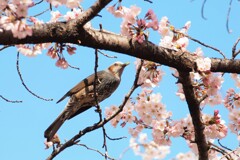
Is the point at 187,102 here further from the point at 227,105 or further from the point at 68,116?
the point at 68,116

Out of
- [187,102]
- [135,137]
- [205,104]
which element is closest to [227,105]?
[205,104]

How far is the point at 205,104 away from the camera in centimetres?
418

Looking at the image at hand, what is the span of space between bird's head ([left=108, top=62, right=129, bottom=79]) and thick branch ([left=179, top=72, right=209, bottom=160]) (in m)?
2.05

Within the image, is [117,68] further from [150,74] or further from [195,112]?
[195,112]

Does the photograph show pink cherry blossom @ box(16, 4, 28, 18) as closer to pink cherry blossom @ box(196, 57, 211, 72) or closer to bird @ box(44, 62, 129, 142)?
pink cherry blossom @ box(196, 57, 211, 72)

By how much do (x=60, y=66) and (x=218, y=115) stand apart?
1.48 metres

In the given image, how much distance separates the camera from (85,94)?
520 centimetres

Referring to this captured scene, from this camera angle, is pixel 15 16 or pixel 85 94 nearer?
pixel 15 16

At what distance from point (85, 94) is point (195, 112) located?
1663 millimetres

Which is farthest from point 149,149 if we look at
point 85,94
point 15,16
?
point 15,16

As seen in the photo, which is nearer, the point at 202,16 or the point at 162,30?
the point at 202,16

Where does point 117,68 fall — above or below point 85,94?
above

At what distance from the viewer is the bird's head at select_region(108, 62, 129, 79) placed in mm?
5895

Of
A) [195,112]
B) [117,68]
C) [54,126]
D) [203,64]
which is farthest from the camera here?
[117,68]
